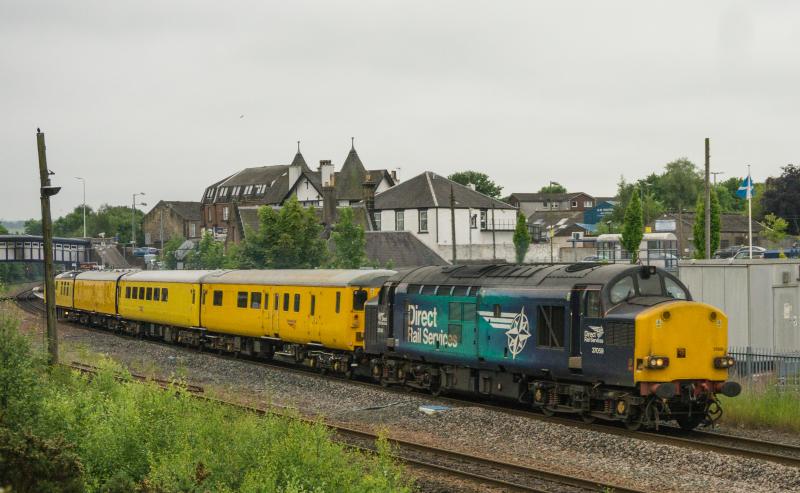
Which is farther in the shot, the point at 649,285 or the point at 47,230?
the point at 47,230

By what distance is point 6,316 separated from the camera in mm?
20297

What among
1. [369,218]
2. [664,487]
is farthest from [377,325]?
[369,218]

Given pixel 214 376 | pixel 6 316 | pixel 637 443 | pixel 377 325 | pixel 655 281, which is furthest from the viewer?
pixel 214 376

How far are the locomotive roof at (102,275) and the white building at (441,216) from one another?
3532cm

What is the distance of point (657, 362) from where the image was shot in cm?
1745

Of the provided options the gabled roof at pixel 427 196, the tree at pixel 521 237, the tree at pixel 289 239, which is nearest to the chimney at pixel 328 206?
the gabled roof at pixel 427 196

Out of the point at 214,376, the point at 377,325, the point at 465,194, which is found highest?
the point at 465,194

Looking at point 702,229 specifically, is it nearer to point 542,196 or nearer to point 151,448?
point 151,448

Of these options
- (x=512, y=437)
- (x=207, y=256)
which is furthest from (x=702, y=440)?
(x=207, y=256)

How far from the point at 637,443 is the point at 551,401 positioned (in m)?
3.38

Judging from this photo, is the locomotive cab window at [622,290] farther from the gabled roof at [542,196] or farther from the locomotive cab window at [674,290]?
the gabled roof at [542,196]

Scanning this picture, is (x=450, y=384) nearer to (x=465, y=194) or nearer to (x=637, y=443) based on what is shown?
(x=637, y=443)

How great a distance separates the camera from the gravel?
594 inches

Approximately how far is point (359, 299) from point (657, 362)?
491 inches
